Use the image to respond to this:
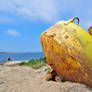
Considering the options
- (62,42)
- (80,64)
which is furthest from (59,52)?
(80,64)

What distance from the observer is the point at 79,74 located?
2484mm

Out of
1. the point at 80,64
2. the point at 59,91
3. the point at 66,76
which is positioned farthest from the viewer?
the point at 66,76

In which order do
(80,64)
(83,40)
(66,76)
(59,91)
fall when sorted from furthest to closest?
(66,76), (83,40), (80,64), (59,91)

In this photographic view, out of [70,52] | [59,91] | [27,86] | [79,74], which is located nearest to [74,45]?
[70,52]

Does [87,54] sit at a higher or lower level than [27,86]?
higher

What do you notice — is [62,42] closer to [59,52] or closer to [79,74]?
[59,52]

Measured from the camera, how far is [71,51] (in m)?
2.52

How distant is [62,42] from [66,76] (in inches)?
34.2

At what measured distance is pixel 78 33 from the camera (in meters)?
2.69

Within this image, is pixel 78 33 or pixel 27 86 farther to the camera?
pixel 78 33

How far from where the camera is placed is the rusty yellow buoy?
7.93 feet

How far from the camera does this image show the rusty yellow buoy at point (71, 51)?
242 cm

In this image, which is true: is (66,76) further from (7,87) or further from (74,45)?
(7,87)

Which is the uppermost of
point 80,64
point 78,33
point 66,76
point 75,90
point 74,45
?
point 78,33
